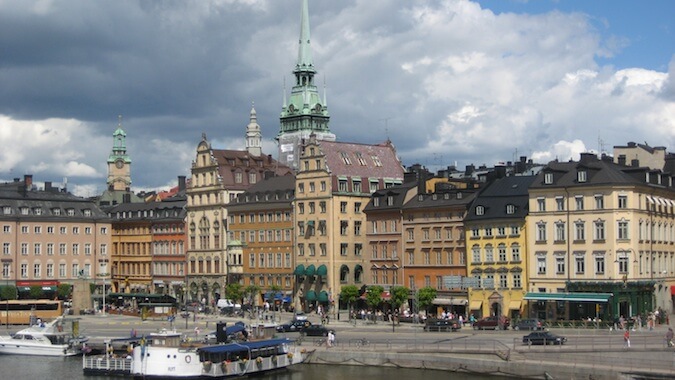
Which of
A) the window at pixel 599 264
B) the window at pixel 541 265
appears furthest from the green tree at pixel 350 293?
the window at pixel 599 264

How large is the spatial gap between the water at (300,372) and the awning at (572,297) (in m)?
27.4

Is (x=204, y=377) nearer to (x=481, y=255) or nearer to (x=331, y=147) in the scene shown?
(x=481, y=255)

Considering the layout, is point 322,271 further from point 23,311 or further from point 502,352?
point 502,352

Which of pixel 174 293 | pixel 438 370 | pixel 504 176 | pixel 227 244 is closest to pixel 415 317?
pixel 504 176

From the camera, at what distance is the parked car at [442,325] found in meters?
98.4

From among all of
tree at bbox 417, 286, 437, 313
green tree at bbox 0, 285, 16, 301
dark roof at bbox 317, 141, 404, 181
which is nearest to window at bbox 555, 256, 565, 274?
tree at bbox 417, 286, 437, 313

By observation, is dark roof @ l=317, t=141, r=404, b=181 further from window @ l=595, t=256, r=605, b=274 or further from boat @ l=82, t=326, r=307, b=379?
boat @ l=82, t=326, r=307, b=379

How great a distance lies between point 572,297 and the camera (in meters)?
102

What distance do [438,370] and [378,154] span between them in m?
66.8

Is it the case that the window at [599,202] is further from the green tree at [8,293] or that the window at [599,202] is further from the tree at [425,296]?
the green tree at [8,293]

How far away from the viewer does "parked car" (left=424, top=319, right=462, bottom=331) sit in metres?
98.4

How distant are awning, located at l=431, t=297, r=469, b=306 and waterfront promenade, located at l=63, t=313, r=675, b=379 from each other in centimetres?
1225

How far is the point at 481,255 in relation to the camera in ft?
372

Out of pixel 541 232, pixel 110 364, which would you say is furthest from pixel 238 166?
pixel 110 364
